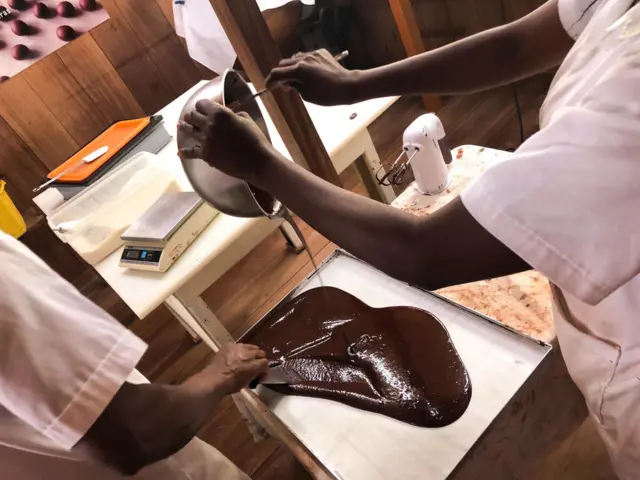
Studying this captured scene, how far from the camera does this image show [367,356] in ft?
3.83

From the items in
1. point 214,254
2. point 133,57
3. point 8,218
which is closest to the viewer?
point 214,254

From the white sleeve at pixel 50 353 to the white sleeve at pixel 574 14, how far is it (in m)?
0.82

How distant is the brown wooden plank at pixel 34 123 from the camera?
2.70 m

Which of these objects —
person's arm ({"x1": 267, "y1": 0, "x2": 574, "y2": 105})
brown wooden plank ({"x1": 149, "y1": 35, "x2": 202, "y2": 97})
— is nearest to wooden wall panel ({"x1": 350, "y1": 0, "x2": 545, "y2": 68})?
brown wooden plank ({"x1": 149, "y1": 35, "x2": 202, "y2": 97})

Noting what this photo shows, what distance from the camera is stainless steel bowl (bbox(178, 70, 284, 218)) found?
97 centimetres

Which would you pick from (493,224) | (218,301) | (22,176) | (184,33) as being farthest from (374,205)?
(22,176)

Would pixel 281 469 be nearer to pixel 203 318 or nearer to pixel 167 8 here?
pixel 203 318

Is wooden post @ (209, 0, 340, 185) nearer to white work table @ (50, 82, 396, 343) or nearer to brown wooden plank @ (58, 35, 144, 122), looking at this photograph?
white work table @ (50, 82, 396, 343)

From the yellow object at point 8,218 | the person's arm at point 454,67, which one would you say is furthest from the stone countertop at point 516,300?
the yellow object at point 8,218

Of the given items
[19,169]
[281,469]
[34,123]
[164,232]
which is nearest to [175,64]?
[34,123]

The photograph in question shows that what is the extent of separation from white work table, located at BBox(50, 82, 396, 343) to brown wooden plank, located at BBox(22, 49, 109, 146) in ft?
4.62

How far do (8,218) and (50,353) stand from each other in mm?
2175

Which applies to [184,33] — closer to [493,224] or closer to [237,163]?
[237,163]

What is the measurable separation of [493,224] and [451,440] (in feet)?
1.81
